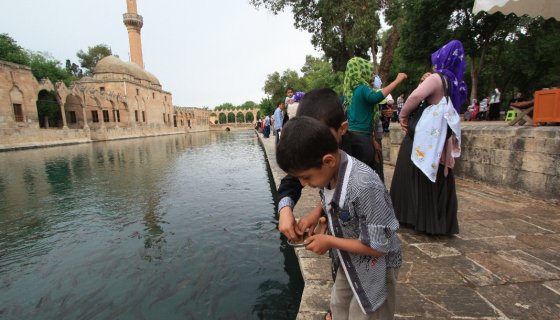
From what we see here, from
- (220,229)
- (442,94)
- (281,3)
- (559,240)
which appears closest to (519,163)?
(559,240)

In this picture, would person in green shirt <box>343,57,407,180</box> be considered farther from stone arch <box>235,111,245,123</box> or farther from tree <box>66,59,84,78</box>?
stone arch <box>235,111,245,123</box>

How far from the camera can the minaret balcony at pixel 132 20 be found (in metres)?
43.8

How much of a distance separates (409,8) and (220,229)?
16337mm

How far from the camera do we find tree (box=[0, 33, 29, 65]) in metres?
31.6

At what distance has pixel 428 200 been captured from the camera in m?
2.85

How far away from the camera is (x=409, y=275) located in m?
2.18

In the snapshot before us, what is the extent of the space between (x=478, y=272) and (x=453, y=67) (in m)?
1.84

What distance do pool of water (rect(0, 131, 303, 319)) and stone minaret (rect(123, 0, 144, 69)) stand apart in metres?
45.2

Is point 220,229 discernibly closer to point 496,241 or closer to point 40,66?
point 496,241

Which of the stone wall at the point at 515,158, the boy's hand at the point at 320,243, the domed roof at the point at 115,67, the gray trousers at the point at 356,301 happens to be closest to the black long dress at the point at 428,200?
the gray trousers at the point at 356,301

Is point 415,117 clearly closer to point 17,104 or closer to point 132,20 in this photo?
point 17,104

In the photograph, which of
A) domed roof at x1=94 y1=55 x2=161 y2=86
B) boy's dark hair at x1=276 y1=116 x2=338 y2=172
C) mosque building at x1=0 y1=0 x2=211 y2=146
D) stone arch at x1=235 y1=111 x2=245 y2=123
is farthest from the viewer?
stone arch at x1=235 y1=111 x2=245 y2=123

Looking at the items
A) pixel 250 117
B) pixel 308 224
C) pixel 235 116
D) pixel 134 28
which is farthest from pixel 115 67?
pixel 250 117

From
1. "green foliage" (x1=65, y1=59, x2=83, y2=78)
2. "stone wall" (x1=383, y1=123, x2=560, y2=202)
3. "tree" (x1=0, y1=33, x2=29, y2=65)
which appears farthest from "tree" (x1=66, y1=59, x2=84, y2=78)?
"stone wall" (x1=383, y1=123, x2=560, y2=202)
